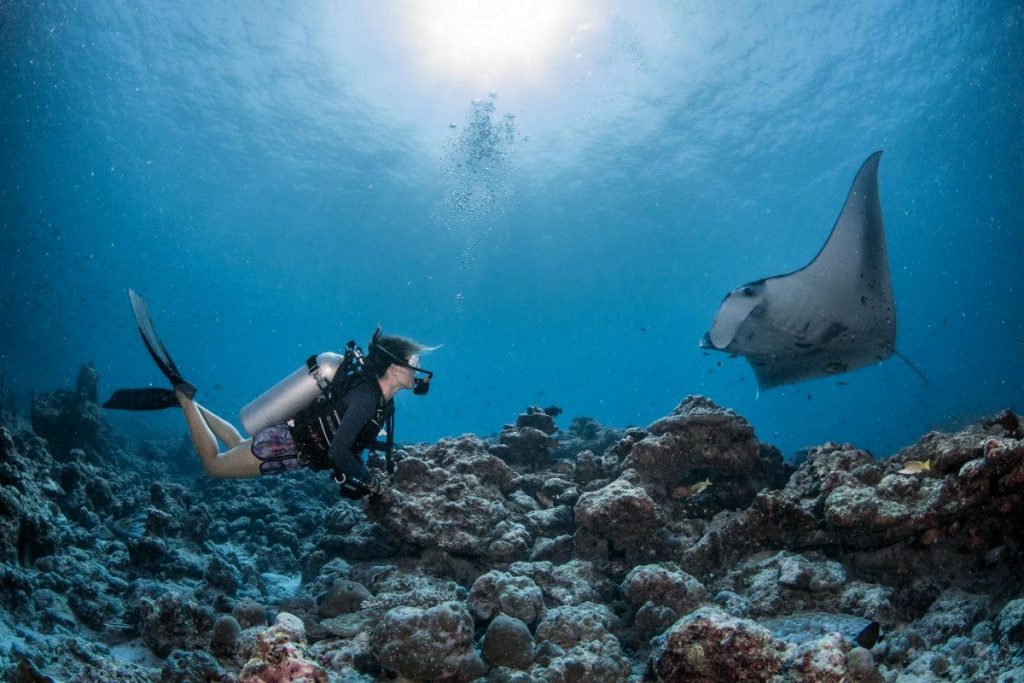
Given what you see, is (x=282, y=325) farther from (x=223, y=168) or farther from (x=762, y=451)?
(x=762, y=451)

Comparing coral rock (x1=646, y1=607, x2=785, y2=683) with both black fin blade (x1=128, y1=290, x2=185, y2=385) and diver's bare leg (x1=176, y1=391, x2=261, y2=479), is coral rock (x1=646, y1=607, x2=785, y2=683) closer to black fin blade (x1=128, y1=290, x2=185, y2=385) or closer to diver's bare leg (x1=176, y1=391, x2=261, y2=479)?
diver's bare leg (x1=176, y1=391, x2=261, y2=479)

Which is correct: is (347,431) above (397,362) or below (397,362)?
below

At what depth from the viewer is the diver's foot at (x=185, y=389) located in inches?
207

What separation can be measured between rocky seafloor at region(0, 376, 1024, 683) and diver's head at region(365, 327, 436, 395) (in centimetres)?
183

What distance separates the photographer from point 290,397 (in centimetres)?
478

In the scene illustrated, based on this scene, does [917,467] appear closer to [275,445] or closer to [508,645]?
[508,645]

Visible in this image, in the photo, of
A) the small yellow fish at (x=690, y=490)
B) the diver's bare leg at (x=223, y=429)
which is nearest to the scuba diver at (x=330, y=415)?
the diver's bare leg at (x=223, y=429)

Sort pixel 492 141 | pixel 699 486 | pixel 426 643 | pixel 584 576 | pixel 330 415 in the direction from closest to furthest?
1. pixel 426 643
2. pixel 330 415
3. pixel 584 576
4. pixel 699 486
5. pixel 492 141

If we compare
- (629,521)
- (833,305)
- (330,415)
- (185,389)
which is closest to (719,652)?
(629,521)

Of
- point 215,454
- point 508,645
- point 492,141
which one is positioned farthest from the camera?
point 492,141

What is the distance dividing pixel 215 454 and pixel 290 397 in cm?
130

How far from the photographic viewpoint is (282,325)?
126 meters

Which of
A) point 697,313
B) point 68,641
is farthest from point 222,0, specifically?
point 697,313

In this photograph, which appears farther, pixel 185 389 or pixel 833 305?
pixel 833 305
